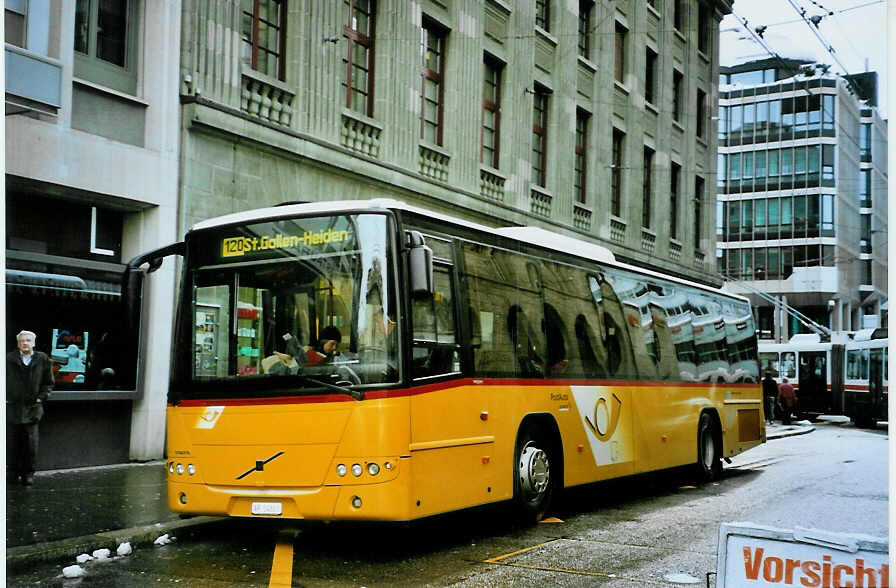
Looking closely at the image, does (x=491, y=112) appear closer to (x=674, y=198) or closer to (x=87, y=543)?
(x=674, y=198)

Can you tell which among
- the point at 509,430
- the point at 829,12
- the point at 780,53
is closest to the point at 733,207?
the point at 780,53

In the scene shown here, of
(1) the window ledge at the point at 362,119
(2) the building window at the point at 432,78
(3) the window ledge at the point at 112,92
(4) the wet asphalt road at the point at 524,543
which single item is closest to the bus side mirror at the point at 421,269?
(4) the wet asphalt road at the point at 524,543

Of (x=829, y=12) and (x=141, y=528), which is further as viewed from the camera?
(x=141, y=528)

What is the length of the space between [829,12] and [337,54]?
7.33 meters

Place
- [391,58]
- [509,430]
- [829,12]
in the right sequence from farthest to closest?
[391,58]
[509,430]
[829,12]

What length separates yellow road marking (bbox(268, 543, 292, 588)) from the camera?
302 inches

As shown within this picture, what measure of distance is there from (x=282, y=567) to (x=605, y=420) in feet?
15.9

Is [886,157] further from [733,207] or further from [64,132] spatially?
[64,132]

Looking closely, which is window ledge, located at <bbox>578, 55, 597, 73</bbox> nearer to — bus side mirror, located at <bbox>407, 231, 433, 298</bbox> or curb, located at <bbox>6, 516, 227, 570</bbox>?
bus side mirror, located at <bbox>407, 231, 433, 298</bbox>

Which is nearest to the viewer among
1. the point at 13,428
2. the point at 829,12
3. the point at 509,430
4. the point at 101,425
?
the point at 829,12

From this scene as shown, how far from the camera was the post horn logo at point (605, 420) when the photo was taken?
1177 centimetres

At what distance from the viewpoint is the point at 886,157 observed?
498 centimetres

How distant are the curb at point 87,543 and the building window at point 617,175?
20.5ft

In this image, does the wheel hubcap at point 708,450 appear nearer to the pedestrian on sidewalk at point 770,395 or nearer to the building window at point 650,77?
the building window at point 650,77
